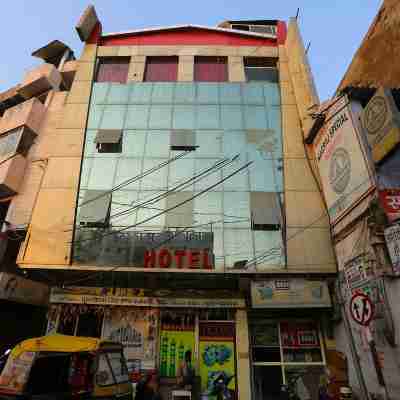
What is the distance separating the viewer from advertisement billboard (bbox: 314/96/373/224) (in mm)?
11086

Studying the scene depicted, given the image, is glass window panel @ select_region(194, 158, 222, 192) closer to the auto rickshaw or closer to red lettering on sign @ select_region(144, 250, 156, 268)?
red lettering on sign @ select_region(144, 250, 156, 268)

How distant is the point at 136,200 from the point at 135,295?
13.9 feet

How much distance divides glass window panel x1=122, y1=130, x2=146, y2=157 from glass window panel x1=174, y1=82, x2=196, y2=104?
2.94 metres

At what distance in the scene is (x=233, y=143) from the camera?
15.8 metres

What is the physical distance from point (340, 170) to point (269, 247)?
4.24 meters

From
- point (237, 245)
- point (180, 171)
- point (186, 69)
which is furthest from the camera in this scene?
point (186, 69)

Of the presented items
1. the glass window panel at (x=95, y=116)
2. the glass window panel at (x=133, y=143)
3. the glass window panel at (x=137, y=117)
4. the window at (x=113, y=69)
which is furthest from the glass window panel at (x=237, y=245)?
the window at (x=113, y=69)

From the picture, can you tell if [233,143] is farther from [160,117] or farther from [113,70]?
[113,70]

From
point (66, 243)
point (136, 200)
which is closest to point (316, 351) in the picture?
point (136, 200)

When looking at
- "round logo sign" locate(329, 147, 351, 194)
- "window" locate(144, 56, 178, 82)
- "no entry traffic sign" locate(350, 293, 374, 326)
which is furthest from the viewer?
"window" locate(144, 56, 178, 82)

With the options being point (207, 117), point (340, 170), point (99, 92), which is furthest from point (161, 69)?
point (340, 170)

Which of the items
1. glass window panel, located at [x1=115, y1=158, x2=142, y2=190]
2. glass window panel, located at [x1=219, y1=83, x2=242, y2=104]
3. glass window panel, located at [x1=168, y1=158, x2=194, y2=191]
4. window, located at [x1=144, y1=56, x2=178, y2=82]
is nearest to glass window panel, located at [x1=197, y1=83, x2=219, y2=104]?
glass window panel, located at [x1=219, y1=83, x2=242, y2=104]

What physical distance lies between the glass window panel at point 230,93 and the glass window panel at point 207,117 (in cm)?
82

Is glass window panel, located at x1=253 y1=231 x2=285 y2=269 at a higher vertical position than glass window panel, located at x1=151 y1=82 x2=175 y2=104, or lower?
lower
